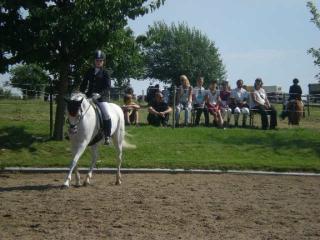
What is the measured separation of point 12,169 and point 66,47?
15.2 feet

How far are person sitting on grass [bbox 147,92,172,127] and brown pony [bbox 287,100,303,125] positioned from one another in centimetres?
567

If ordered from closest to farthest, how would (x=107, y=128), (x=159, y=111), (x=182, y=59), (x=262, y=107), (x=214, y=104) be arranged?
(x=107, y=128)
(x=159, y=111)
(x=214, y=104)
(x=262, y=107)
(x=182, y=59)

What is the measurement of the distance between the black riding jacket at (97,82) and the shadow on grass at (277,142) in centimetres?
684

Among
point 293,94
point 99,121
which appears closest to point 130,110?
point 293,94

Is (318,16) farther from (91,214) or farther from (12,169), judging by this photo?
(91,214)

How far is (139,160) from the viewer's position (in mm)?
15750

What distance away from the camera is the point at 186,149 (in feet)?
56.1

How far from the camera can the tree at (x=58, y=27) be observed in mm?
15672

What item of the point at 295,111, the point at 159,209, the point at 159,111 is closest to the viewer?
the point at 159,209

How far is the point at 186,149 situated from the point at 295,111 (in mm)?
7879

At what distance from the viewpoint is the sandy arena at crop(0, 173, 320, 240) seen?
24.1 ft

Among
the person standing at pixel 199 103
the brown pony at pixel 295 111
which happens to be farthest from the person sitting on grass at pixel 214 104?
the brown pony at pixel 295 111

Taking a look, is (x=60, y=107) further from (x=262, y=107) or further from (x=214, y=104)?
(x=262, y=107)

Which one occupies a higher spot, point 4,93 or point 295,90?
point 295,90
